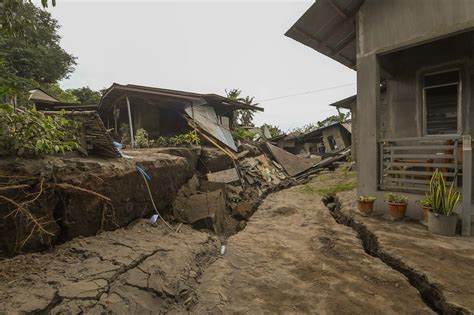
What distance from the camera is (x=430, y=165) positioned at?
4812mm

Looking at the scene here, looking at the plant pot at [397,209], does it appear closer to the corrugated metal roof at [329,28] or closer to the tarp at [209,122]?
the corrugated metal roof at [329,28]

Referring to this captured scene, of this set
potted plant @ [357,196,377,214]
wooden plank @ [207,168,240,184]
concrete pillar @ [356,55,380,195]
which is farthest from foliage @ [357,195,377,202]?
wooden plank @ [207,168,240,184]

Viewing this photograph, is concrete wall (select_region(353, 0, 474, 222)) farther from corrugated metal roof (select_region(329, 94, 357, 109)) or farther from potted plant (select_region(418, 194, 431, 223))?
corrugated metal roof (select_region(329, 94, 357, 109))

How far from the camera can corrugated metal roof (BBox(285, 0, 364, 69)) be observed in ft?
19.2

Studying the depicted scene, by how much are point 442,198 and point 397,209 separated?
0.88 metres

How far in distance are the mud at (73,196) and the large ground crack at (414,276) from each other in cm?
402

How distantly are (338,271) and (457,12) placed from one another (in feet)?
15.8

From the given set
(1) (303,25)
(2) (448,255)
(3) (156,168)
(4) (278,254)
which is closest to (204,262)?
(4) (278,254)

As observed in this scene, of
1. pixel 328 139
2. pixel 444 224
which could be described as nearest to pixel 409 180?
pixel 444 224

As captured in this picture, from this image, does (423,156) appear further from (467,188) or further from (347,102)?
(347,102)

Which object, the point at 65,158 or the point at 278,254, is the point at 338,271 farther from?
the point at 65,158

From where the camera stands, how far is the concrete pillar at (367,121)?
5469 millimetres

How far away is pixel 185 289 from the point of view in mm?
3035

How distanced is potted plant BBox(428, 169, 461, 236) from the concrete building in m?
0.19
